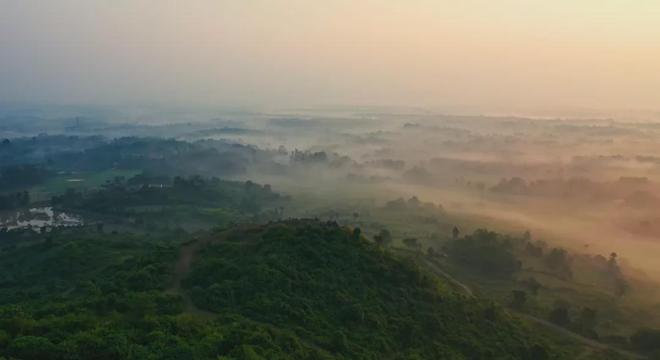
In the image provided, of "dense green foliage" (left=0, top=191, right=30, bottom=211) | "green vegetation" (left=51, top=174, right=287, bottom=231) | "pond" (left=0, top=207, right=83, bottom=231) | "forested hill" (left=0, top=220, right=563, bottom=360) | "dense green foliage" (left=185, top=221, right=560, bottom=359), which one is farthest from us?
"dense green foliage" (left=0, top=191, right=30, bottom=211)

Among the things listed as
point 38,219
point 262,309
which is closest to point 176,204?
point 38,219

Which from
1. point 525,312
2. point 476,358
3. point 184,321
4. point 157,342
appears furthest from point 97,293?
point 525,312

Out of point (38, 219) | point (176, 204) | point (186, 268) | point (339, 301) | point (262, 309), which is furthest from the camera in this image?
point (176, 204)

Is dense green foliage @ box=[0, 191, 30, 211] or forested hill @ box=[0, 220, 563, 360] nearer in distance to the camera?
forested hill @ box=[0, 220, 563, 360]

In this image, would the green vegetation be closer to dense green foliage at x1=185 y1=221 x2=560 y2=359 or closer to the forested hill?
the forested hill

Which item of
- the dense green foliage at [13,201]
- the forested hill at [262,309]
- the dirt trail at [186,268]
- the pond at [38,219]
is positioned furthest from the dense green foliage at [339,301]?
the dense green foliage at [13,201]

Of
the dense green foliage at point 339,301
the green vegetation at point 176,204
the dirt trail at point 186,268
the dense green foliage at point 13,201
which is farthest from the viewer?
the dense green foliage at point 13,201

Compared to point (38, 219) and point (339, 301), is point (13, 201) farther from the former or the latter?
point (339, 301)

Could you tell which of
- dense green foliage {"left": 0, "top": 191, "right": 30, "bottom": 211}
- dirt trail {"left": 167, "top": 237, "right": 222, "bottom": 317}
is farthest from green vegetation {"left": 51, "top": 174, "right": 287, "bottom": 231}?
dirt trail {"left": 167, "top": 237, "right": 222, "bottom": 317}

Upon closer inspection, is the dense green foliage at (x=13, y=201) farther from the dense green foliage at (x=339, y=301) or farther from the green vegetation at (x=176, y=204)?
the dense green foliage at (x=339, y=301)
